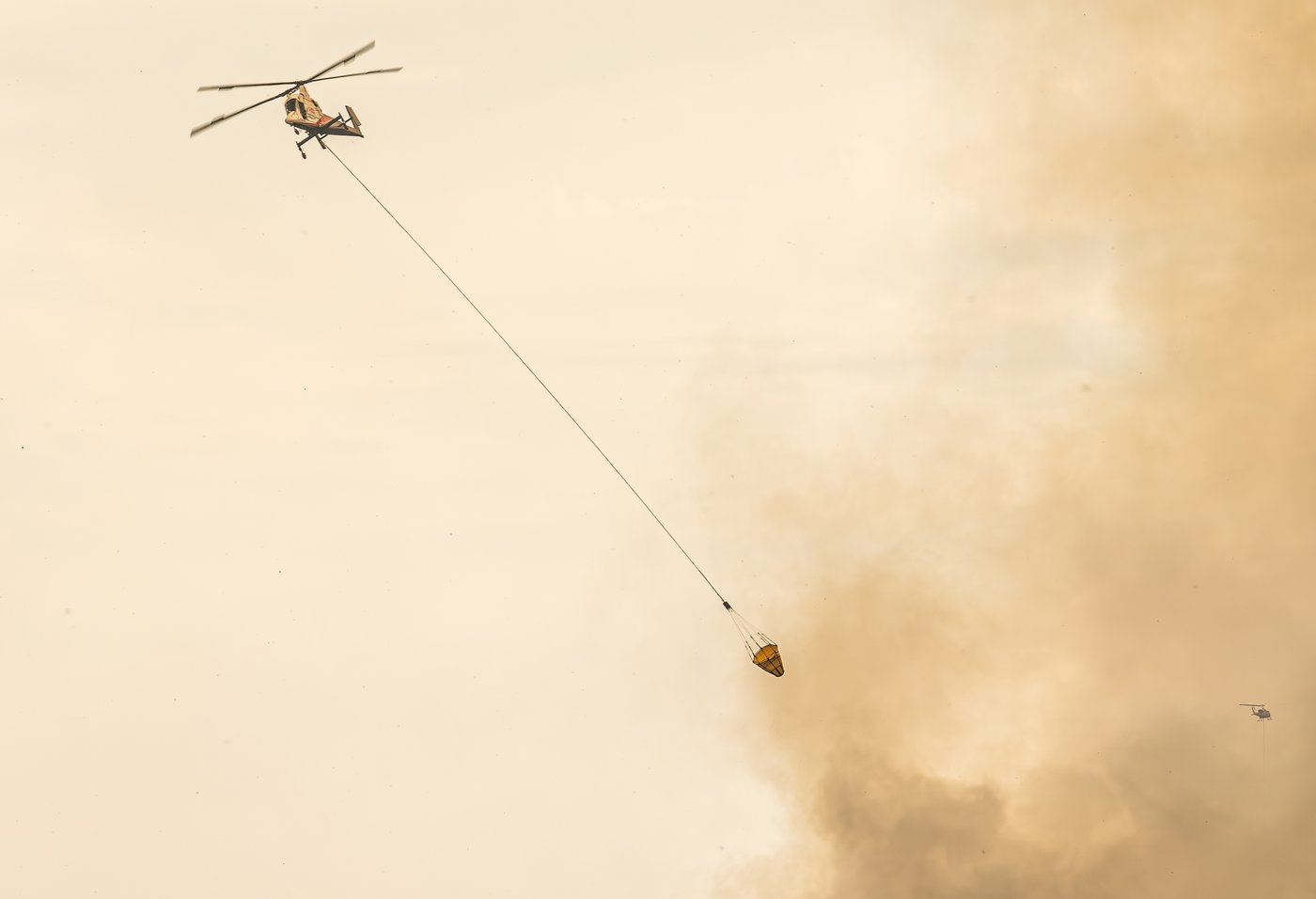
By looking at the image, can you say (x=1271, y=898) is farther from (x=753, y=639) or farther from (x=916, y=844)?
(x=753, y=639)

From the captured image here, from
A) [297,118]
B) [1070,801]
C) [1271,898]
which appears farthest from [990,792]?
[297,118]

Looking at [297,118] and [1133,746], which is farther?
[1133,746]

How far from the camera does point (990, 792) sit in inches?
1328

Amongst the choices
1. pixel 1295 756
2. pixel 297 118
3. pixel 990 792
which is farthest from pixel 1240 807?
pixel 297 118

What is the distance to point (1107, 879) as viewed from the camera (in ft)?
110

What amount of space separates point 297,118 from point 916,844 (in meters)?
26.8

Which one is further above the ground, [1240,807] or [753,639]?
[753,639]

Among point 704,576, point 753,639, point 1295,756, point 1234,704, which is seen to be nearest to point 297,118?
point 704,576

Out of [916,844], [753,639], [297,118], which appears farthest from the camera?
[916,844]

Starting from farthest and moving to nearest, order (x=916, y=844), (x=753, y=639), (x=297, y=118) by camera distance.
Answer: (x=916, y=844) → (x=753, y=639) → (x=297, y=118)

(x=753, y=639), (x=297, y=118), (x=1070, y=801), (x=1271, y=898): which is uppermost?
(x=297, y=118)

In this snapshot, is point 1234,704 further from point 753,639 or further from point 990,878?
point 753,639

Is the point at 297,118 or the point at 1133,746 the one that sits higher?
the point at 297,118

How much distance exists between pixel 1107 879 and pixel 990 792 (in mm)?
4197
